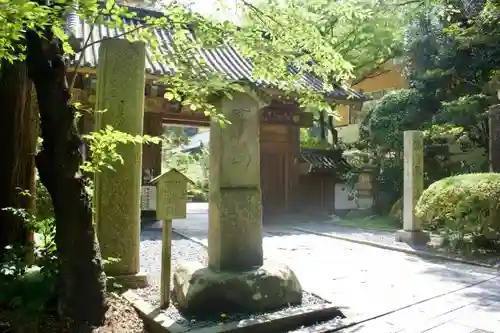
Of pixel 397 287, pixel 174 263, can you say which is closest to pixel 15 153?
pixel 174 263

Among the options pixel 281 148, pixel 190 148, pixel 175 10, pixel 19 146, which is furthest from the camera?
pixel 190 148

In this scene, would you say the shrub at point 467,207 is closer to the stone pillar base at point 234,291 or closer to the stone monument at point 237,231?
the stone monument at point 237,231

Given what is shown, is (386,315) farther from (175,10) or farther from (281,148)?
(281,148)

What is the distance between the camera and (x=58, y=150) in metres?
3.89

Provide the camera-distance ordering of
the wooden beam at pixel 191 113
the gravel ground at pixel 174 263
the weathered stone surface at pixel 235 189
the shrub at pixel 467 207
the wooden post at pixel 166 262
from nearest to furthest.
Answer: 1. the gravel ground at pixel 174 263
2. the wooden post at pixel 166 262
3. the weathered stone surface at pixel 235 189
4. the shrub at pixel 467 207
5. the wooden beam at pixel 191 113

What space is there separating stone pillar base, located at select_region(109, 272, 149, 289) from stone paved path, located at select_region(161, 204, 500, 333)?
7.49 feet

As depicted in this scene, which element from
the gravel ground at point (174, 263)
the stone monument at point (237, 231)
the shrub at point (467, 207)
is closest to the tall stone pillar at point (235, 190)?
the stone monument at point (237, 231)

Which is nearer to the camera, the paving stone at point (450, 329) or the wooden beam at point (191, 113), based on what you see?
the paving stone at point (450, 329)

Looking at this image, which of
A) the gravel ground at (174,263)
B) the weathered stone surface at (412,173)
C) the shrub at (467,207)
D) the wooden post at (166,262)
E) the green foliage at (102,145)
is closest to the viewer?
the green foliage at (102,145)

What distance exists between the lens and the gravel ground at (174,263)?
428 cm

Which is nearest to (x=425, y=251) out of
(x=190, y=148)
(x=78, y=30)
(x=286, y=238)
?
(x=286, y=238)

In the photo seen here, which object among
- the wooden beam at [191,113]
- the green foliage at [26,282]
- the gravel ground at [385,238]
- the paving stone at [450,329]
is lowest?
the paving stone at [450,329]

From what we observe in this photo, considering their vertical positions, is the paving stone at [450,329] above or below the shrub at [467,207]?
below

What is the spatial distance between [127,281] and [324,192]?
41.5 feet
